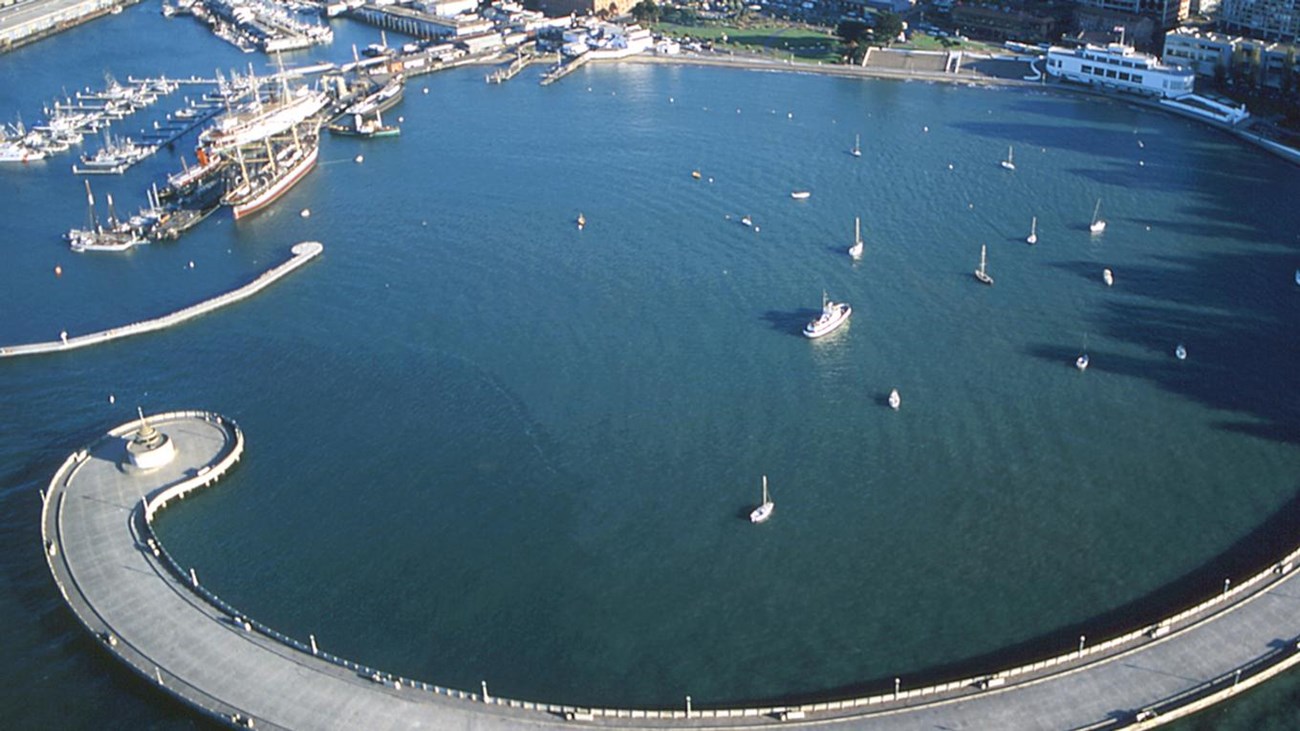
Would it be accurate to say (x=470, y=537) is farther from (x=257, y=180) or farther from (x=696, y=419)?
(x=257, y=180)

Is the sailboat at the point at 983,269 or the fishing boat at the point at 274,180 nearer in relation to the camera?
the sailboat at the point at 983,269

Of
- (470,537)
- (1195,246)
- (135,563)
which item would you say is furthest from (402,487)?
(1195,246)

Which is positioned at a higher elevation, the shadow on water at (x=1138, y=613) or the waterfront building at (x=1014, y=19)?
the waterfront building at (x=1014, y=19)

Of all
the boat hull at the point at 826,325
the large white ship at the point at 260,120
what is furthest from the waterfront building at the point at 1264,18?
the large white ship at the point at 260,120

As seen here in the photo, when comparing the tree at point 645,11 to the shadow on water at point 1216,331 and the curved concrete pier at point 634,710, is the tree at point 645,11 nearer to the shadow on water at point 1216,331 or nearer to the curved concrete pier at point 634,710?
the shadow on water at point 1216,331

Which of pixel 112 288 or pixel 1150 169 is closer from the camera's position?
pixel 112 288
